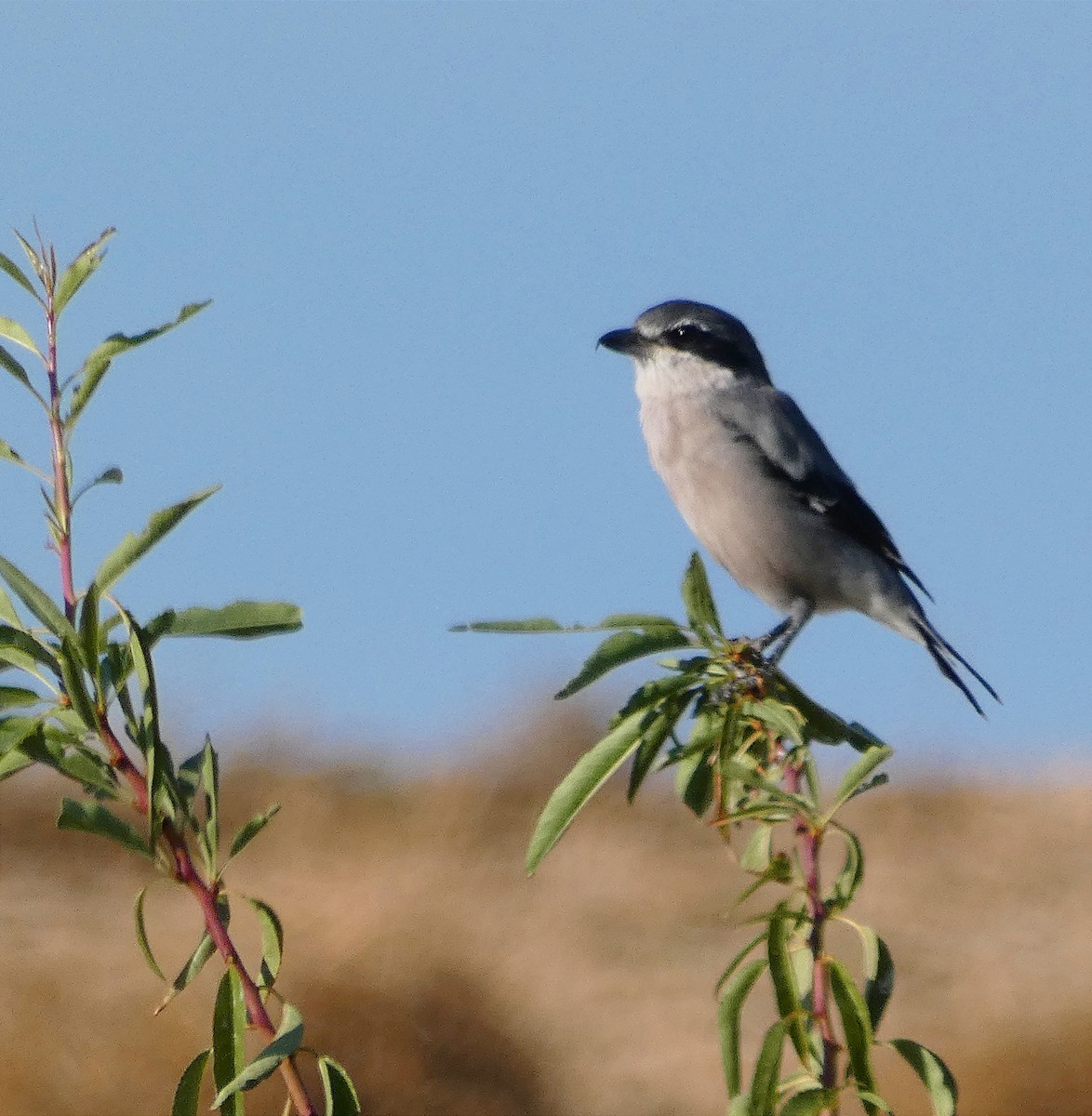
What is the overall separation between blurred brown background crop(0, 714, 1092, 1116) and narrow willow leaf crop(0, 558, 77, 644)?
5.61m

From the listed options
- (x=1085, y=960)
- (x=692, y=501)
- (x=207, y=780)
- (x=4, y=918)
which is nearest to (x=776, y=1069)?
(x=207, y=780)

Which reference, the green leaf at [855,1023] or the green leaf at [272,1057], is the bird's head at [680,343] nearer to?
the green leaf at [855,1023]

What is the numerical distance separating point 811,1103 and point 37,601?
29.6 inches

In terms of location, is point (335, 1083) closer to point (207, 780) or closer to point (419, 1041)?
point (207, 780)

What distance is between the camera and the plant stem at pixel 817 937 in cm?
128

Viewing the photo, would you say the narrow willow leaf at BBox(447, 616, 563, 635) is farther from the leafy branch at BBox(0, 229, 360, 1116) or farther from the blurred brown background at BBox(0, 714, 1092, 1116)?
the blurred brown background at BBox(0, 714, 1092, 1116)

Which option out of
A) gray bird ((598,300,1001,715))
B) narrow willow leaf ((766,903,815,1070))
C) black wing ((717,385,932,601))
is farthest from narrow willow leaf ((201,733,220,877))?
black wing ((717,385,932,601))

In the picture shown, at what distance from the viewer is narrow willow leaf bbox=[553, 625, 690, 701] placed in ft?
4.77

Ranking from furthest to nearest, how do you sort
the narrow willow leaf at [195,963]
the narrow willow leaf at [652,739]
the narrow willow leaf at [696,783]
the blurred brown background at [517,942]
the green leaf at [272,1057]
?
the blurred brown background at [517,942] → the narrow willow leaf at [696,783] → the narrow willow leaf at [652,739] → the narrow willow leaf at [195,963] → the green leaf at [272,1057]

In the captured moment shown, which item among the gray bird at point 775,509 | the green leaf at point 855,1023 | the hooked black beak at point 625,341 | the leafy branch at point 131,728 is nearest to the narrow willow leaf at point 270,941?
the leafy branch at point 131,728

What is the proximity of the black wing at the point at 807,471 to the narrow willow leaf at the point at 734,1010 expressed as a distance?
105 inches

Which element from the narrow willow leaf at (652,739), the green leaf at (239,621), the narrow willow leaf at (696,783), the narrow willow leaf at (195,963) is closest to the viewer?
the narrow willow leaf at (195,963)

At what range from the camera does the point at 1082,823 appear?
31.8 feet

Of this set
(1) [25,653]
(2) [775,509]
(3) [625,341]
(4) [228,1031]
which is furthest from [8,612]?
(3) [625,341]
